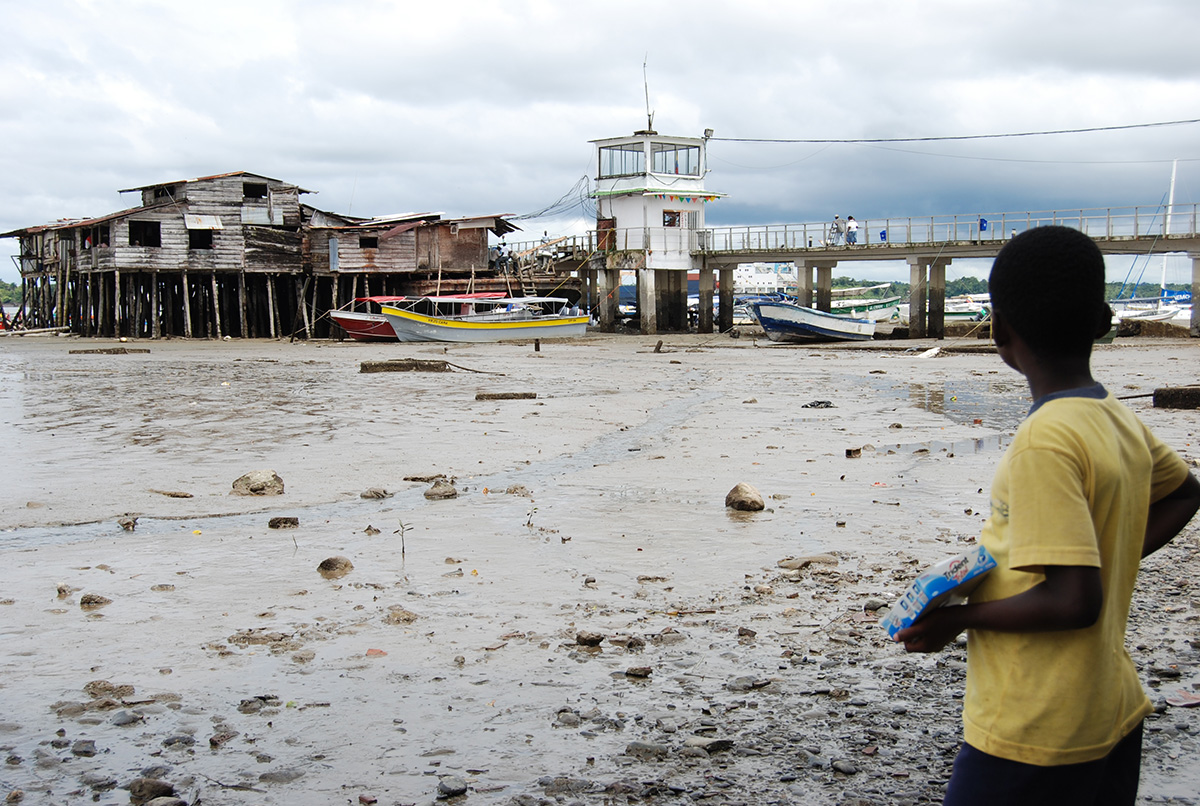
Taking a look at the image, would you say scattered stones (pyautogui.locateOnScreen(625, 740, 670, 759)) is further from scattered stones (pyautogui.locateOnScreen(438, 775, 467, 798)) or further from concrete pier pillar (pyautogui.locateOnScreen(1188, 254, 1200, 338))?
concrete pier pillar (pyautogui.locateOnScreen(1188, 254, 1200, 338))

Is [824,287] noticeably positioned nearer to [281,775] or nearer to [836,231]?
[836,231]

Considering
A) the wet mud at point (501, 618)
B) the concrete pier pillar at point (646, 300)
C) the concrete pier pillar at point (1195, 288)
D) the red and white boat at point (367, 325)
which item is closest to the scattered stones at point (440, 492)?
the wet mud at point (501, 618)

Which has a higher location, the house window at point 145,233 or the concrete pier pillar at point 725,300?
the house window at point 145,233

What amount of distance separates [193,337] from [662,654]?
155 ft

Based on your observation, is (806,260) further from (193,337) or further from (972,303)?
(972,303)

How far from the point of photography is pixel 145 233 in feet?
152

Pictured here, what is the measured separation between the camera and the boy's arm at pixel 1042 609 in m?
1.92

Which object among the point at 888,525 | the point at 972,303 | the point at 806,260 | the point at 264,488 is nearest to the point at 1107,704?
the point at 888,525

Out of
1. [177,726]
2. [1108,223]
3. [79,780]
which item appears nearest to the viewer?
[79,780]

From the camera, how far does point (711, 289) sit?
47656 mm

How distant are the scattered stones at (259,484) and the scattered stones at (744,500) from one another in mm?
3793

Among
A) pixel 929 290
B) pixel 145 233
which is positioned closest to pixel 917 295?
pixel 929 290

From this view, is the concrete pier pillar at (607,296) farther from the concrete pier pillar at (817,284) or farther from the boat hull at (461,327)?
the concrete pier pillar at (817,284)

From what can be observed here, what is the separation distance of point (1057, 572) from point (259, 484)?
7593 millimetres
